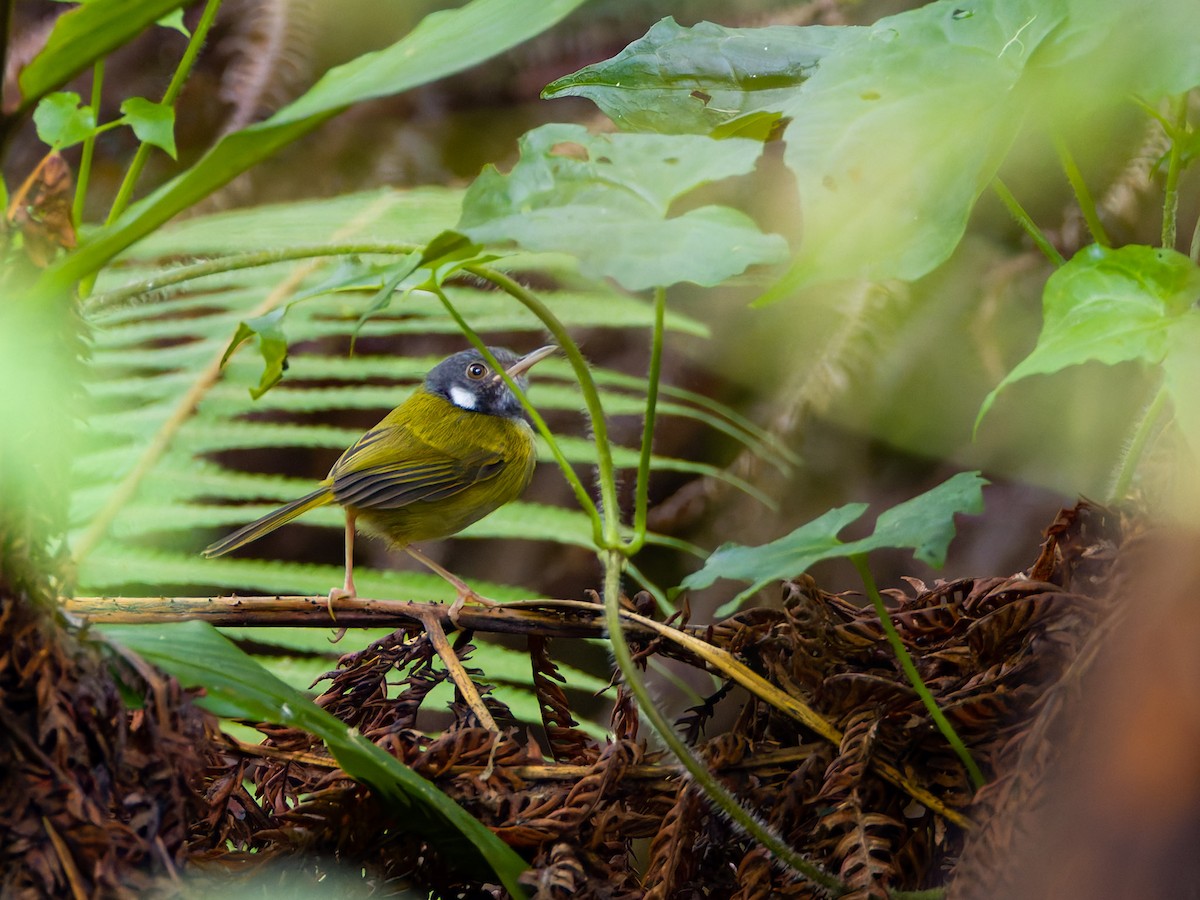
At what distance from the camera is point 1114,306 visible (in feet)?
2.78

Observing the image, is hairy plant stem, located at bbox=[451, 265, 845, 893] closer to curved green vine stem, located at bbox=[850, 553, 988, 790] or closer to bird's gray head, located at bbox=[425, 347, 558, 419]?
curved green vine stem, located at bbox=[850, 553, 988, 790]

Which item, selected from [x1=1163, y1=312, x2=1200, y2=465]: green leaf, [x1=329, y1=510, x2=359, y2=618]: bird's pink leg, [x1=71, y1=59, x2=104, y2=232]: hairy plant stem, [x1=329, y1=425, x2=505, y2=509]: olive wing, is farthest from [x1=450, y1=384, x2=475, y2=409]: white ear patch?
[x1=1163, y1=312, x2=1200, y2=465]: green leaf

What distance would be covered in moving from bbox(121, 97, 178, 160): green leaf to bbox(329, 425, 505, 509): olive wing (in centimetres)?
81

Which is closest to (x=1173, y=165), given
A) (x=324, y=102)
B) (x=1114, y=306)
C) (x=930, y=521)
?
(x=1114, y=306)

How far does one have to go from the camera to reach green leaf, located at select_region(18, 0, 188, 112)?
2.44ft

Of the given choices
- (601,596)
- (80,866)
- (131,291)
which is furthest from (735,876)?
(131,291)

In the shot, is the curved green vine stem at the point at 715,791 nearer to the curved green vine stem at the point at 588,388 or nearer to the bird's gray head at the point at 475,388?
the curved green vine stem at the point at 588,388

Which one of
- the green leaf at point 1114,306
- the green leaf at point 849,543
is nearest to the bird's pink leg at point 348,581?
the green leaf at point 849,543

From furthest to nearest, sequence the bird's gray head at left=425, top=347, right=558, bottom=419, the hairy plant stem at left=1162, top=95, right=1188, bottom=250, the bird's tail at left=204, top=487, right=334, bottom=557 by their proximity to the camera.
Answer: the bird's gray head at left=425, top=347, right=558, bottom=419
the bird's tail at left=204, top=487, right=334, bottom=557
the hairy plant stem at left=1162, top=95, right=1188, bottom=250

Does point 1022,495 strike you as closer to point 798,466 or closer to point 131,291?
point 798,466

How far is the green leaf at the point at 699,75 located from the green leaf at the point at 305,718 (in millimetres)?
715

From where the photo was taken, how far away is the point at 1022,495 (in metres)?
2.72

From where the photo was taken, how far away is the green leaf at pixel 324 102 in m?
0.74

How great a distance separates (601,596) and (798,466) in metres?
2.05
